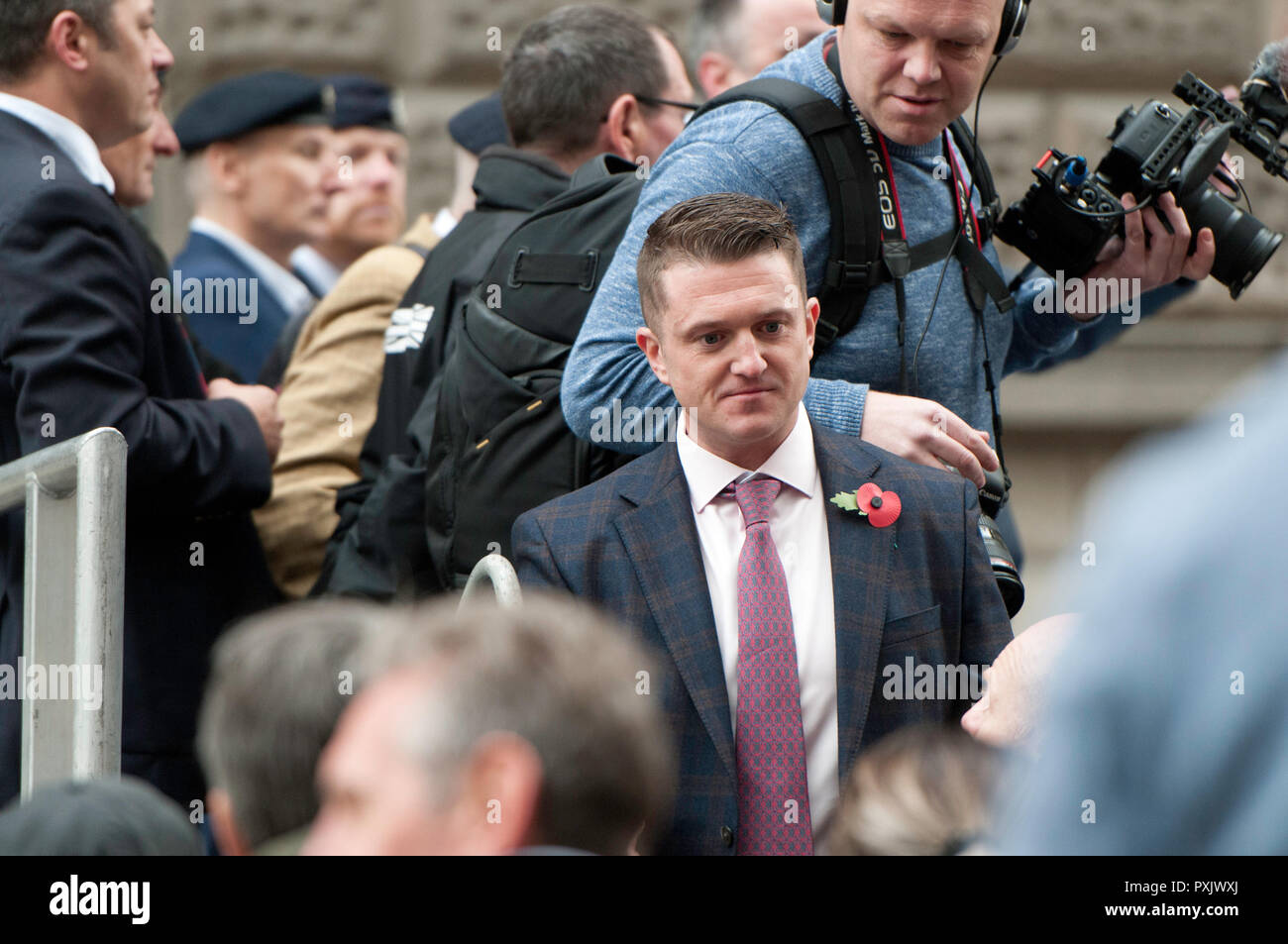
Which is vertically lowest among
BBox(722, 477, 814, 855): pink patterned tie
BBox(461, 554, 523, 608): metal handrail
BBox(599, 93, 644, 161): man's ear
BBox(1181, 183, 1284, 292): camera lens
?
BBox(722, 477, 814, 855): pink patterned tie

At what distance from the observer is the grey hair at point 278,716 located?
1.69 meters

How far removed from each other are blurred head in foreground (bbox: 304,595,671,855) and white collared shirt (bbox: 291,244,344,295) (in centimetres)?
373

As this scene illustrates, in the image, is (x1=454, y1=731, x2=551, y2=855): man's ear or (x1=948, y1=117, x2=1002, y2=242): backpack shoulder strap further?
(x1=948, y1=117, x2=1002, y2=242): backpack shoulder strap

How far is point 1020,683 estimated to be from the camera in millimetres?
2201

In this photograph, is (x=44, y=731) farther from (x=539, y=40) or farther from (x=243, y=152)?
(x=243, y=152)

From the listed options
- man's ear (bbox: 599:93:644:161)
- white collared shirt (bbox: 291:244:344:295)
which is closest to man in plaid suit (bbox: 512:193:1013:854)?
man's ear (bbox: 599:93:644:161)

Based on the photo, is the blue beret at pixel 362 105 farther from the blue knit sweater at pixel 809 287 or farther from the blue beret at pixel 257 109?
the blue knit sweater at pixel 809 287

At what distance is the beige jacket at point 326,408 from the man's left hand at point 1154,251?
153 centimetres

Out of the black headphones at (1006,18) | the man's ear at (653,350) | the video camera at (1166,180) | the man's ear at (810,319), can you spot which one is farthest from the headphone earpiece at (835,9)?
the man's ear at (653,350)

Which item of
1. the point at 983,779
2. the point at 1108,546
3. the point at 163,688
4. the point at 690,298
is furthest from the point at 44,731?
the point at 1108,546

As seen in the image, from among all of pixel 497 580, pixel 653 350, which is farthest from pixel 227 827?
pixel 653 350

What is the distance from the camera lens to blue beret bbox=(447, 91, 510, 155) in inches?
171

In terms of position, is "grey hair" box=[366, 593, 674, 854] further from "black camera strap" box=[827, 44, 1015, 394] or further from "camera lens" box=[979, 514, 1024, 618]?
"black camera strap" box=[827, 44, 1015, 394]

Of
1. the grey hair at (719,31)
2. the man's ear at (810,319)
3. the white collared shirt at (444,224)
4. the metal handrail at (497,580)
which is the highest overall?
the grey hair at (719,31)
